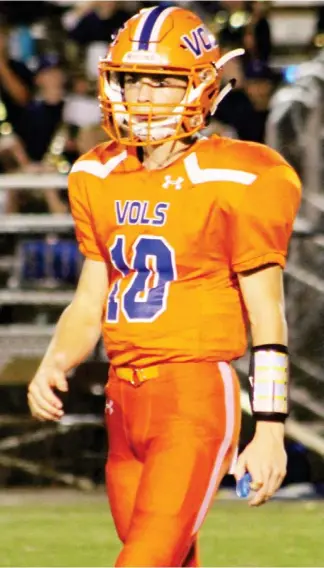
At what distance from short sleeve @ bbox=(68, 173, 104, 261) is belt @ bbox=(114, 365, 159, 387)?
360mm

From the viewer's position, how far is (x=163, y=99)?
12.7 feet

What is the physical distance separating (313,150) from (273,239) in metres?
4.31

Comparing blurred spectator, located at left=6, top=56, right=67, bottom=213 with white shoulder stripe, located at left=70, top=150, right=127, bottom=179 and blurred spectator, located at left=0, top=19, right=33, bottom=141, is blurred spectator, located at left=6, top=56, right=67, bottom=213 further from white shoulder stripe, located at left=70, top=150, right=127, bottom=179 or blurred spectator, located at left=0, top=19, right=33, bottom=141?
white shoulder stripe, located at left=70, top=150, right=127, bottom=179

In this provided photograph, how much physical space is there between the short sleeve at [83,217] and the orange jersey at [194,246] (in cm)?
11

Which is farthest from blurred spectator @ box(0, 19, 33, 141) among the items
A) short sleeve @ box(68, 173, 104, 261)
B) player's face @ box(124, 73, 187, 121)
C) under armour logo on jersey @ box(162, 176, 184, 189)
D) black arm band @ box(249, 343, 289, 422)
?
black arm band @ box(249, 343, 289, 422)

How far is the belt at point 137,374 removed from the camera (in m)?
3.78

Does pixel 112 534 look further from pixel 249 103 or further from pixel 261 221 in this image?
pixel 249 103

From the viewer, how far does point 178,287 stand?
3.80m

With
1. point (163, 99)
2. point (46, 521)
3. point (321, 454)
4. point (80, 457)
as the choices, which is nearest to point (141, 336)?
point (163, 99)

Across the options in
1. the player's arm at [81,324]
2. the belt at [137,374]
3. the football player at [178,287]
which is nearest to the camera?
the football player at [178,287]

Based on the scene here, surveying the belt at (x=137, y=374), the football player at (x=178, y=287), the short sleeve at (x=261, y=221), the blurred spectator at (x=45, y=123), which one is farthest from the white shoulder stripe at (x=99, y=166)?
the blurred spectator at (x=45, y=123)

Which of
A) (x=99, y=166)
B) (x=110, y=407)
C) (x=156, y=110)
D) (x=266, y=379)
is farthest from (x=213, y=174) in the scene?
(x=110, y=407)

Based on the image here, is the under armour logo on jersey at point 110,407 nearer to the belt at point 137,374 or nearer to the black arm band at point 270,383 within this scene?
the belt at point 137,374

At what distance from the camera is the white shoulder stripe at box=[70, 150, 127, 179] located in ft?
13.0
